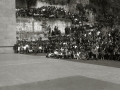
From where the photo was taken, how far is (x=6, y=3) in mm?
20812

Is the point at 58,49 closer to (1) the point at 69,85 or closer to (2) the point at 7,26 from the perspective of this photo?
(2) the point at 7,26

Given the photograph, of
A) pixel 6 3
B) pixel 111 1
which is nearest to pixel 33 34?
pixel 6 3

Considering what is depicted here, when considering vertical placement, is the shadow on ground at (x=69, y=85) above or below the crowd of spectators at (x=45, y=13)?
below

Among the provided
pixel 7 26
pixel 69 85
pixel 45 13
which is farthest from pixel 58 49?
pixel 45 13

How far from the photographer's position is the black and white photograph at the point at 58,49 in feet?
25.3

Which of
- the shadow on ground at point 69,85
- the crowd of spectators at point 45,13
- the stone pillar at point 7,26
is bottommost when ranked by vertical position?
the shadow on ground at point 69,85

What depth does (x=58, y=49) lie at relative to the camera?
715 inches

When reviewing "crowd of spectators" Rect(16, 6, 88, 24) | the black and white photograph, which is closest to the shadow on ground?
the black and white photograph

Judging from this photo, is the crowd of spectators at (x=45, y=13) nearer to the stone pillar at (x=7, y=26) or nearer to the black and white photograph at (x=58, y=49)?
the black and white photograph at (x=58, y=49)

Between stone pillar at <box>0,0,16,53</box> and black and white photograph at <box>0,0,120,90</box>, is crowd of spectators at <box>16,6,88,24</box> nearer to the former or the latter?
black and white photograph at <box>0,0,120,90</box>

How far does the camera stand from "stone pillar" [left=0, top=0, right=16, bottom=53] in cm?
2059

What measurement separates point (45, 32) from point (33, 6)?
14696mm

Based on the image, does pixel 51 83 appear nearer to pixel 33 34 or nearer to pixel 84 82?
pixel 84 82

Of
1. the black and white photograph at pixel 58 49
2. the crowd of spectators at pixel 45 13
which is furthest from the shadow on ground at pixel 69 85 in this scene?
the crowd of spectators at pixel 45 13
